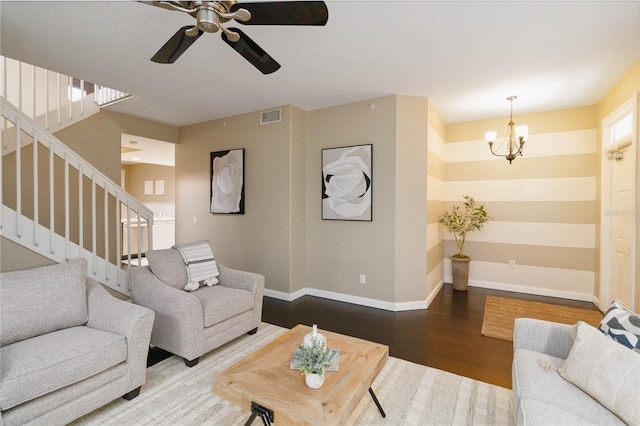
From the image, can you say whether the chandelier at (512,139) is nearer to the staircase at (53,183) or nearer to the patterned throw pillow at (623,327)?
the patterned throw pillow at (623,327)

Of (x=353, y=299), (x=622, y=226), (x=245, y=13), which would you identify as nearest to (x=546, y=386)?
(x=245, y=13)

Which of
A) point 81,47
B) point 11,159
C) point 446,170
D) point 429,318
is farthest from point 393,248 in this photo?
point 11,159

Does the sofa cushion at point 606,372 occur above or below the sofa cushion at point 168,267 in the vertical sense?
below

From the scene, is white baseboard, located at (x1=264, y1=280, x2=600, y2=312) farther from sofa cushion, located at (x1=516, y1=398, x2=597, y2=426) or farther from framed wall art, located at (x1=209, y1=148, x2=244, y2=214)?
sofa cushion, located at (x1=516, y1=398, x2=597, y2=426)

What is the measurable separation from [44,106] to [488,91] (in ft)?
18.5

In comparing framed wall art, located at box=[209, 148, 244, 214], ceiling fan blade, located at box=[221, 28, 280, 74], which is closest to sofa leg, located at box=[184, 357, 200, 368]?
ceiling fan blade, located at box=[221, 28, 280, 74]

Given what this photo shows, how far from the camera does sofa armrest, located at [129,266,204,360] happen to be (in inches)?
97.0

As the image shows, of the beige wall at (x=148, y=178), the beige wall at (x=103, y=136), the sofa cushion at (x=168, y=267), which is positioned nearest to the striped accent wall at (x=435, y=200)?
the sofa cushion at (x=168, y=267)

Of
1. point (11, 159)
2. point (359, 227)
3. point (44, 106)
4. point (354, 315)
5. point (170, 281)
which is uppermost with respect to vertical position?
point (44, 106)

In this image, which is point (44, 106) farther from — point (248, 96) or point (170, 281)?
point (170, 281)

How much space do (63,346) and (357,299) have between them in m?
3.15

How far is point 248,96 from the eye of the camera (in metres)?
3.98

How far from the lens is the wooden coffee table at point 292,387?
142 centimetres

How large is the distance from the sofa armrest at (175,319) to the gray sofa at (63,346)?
0.35m
